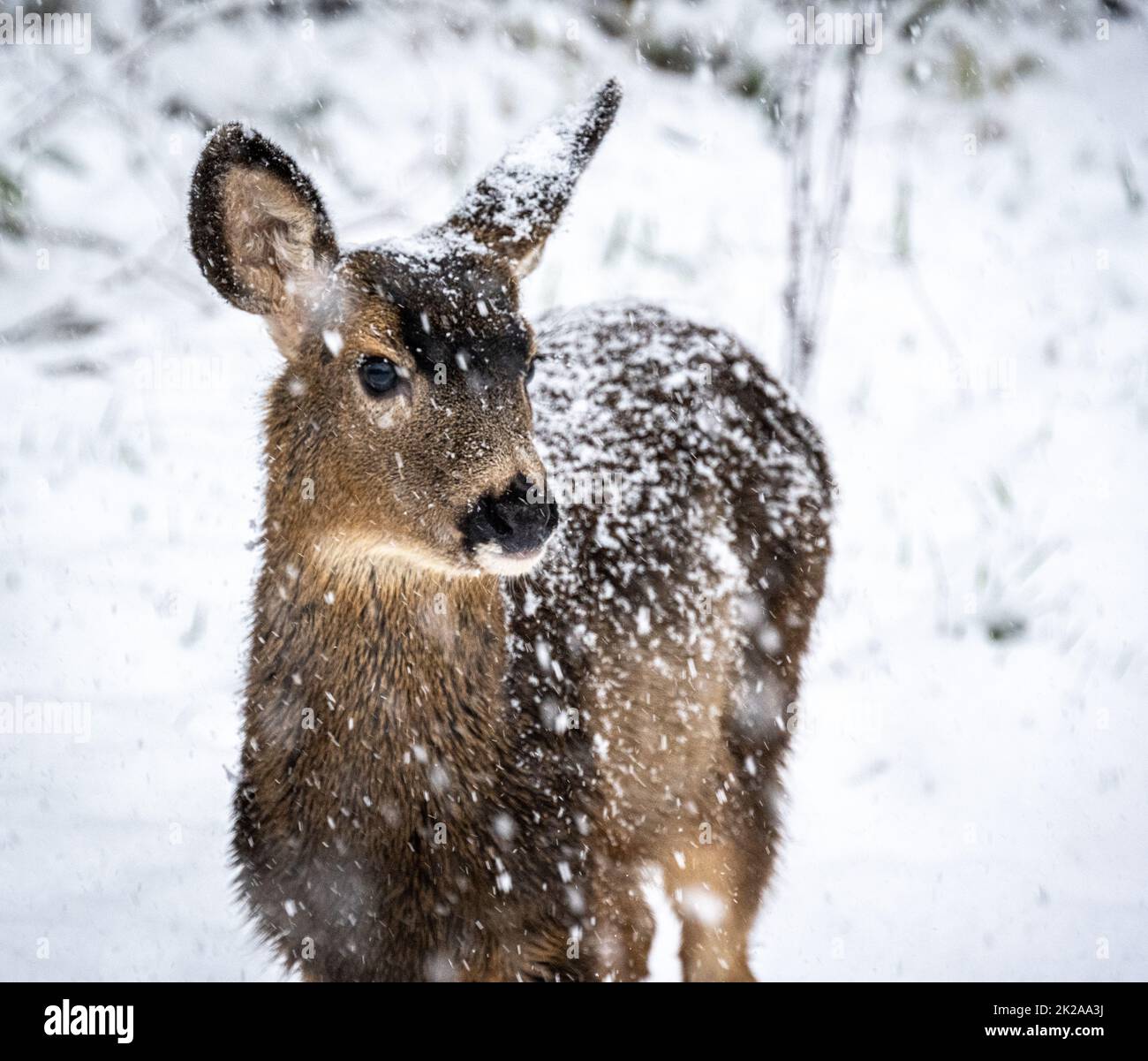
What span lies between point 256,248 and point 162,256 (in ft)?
14.8

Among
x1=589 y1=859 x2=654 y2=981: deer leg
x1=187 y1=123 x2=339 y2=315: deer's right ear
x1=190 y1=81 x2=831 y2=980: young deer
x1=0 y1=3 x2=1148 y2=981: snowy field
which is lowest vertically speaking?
x1=0 y1=3 x2=1148 y2=981: snowy field

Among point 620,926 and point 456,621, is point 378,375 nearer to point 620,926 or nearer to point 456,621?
point 456,621

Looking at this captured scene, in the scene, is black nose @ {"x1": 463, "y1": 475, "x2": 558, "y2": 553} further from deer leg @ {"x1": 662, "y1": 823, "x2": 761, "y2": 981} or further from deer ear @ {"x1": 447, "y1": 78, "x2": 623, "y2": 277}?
deer leg @ {"x1": 662, "y1": 823, "x2": 761, "y2": 981}

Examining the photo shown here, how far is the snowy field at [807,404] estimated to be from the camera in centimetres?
363

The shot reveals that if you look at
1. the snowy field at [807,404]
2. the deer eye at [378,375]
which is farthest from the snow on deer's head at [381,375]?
the snowy field at [807,404]

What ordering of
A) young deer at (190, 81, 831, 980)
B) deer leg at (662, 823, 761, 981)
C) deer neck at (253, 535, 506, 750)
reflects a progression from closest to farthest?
young deer at (190, 81, 831, 980) < deer neck at (253, 535, 506, 750) < deer leg at (662, 823, 761, 981)

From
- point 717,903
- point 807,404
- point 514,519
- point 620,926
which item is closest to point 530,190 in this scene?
point 514,519

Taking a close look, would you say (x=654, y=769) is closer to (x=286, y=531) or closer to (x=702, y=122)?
(x=286, y=531)

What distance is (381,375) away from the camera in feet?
8.91

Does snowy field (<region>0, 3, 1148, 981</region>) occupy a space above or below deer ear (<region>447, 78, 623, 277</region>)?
below

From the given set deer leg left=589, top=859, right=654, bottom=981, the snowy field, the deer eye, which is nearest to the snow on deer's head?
the deer eye

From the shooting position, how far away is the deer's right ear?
2.69 m

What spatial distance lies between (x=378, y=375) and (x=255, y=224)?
1.53ft
